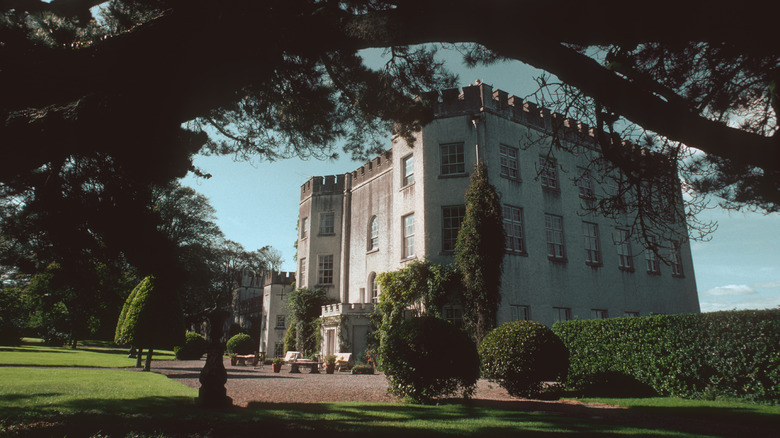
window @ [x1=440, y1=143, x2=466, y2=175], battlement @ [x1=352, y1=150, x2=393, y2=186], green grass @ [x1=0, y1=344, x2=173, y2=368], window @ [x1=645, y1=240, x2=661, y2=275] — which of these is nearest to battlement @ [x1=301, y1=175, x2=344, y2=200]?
battlement @ [x1=352, y1=150, x2=393, y2=186]

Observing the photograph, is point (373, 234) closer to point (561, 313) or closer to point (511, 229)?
point (511, 229)

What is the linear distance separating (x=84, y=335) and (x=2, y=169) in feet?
150

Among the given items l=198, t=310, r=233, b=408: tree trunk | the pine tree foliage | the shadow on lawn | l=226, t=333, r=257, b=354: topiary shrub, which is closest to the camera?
the shadow on lawn

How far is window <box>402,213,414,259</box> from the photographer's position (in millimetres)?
21156

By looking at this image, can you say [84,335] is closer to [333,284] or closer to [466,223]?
[333,284]

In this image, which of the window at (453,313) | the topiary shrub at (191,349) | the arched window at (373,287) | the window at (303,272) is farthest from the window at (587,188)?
the topiary shrub at (191,349)

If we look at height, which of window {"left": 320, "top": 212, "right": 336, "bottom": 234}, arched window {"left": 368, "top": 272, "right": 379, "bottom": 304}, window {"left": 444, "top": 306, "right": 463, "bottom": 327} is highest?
window {"left": 320, "top": 212, "right": 336, "bottom": 234}

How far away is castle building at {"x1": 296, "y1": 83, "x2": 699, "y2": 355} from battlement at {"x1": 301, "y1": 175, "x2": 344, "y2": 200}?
4.06 metres

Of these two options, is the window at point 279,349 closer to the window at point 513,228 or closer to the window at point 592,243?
the window at point 513,228

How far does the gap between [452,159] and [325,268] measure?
11644 millimetres

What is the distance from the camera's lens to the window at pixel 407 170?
2181cm

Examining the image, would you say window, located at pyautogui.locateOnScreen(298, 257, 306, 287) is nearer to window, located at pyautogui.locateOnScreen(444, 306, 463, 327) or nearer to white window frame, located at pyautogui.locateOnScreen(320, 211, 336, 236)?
white window frame, located at pyautogui.locateOnScreen(320, 211, 336, 236)

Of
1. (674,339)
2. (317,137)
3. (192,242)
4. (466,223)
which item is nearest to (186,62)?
(317,137)

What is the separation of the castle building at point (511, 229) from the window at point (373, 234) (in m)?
0.06
